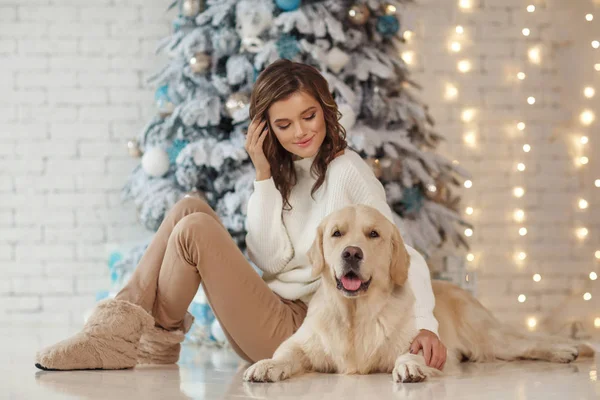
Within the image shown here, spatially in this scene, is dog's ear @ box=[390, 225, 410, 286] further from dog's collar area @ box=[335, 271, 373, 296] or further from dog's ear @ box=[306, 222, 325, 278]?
dog's ear @ box=[306, 222, 325, 278]

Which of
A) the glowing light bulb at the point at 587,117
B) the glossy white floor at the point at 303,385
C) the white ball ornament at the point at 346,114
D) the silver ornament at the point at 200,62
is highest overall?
the silver ornament at the point at 200,62

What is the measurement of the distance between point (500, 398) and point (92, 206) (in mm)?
3479

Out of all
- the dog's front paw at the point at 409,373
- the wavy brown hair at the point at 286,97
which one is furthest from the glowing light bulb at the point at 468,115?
the dog's front paw at the point at 409,373

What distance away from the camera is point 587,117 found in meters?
4.74

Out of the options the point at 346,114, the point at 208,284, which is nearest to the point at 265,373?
the point at 208,284

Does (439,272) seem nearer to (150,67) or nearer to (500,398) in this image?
(150,67)

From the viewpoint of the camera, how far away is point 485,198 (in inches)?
187

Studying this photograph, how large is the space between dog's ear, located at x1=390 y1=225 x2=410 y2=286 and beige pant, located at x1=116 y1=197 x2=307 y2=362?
1.41 ft

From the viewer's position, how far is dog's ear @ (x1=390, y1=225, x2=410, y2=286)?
224 centimetres

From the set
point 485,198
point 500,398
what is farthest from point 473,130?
point 500,398

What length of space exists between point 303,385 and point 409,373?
26cm

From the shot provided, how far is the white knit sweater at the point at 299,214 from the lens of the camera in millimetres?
2494

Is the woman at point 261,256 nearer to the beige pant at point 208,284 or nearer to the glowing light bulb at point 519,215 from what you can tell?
the beige pant at point 208,284

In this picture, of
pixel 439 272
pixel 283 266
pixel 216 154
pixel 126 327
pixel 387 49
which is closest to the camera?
pixel 126 327
